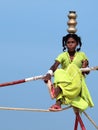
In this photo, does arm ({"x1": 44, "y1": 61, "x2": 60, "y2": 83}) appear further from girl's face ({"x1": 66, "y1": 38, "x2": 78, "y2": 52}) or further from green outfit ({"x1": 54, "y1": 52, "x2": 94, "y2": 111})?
girl's face ({"x1": 66, "y1": 38, "x2": 78, "y2": 52})

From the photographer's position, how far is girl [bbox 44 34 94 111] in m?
6.97

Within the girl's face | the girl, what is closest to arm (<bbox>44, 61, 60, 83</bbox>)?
the girl

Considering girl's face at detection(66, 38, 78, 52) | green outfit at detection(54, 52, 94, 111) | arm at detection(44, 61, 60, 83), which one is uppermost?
girl's face at detection(66, 38, 78, 52)

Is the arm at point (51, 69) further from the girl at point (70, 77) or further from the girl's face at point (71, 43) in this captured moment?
the girl's face at point (71, 43)

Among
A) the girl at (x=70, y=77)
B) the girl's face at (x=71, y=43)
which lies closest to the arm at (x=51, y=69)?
the girl at (x=70, y=77)

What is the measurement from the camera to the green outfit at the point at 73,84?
696cm

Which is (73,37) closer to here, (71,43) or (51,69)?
(71,43)

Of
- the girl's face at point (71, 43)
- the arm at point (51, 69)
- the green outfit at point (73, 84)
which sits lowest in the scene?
the green outfit at point (73, 84)

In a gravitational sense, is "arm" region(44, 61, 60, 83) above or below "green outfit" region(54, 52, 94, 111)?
above

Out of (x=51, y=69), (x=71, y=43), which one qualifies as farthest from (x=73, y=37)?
(x=51, y=69)

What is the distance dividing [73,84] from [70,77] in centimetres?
Answer: 7

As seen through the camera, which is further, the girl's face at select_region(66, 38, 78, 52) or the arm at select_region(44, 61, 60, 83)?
the girl's face at select_region(66, 38, 78, 52)

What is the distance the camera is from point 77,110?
716 centimetres

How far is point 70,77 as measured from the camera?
7.00m
